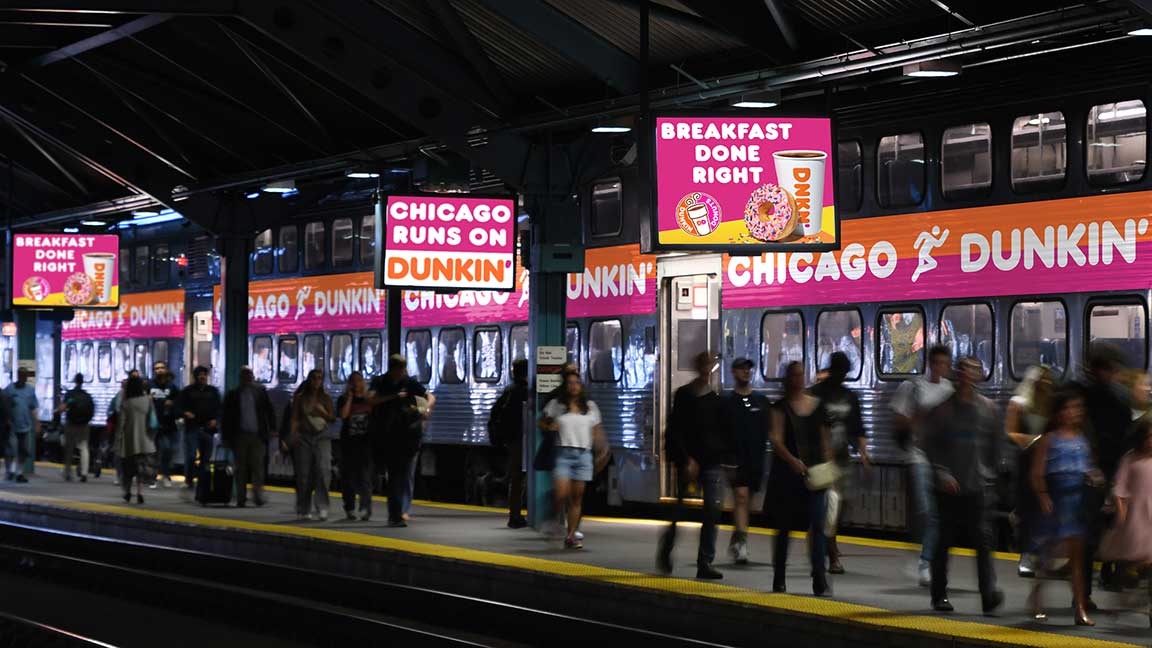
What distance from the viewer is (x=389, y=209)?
59.0 feet

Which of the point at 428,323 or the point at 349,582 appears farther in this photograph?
the point at 428,323

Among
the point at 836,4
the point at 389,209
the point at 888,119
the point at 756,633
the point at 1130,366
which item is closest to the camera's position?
the point at 756,633

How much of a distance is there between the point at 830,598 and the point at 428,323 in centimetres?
1157

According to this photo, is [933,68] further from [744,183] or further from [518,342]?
[518,342]

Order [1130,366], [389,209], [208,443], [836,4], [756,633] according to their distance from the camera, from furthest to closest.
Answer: [208,443] < [389,209] < [836,4] < [1130,366] < [756,633]

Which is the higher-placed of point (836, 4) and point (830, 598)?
point (836, 4)

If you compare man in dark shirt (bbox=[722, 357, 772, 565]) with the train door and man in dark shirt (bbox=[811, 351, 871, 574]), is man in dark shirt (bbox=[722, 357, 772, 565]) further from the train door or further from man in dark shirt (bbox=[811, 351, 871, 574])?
the train door

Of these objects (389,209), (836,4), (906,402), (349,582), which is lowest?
(349,582)

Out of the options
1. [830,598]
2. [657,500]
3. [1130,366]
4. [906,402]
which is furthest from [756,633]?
[657,500]

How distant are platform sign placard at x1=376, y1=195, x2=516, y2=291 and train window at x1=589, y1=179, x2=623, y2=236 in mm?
1813

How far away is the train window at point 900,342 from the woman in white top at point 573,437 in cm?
267

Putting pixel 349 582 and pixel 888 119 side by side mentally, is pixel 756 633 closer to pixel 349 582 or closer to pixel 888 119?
pixel 349 582

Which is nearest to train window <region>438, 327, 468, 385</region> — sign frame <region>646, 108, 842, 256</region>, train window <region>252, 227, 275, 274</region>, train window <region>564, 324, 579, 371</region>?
train window <region>564, 324, 579, 371</region>

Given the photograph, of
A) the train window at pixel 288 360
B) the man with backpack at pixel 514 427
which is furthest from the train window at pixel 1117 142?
the train window at pixel 288 360
